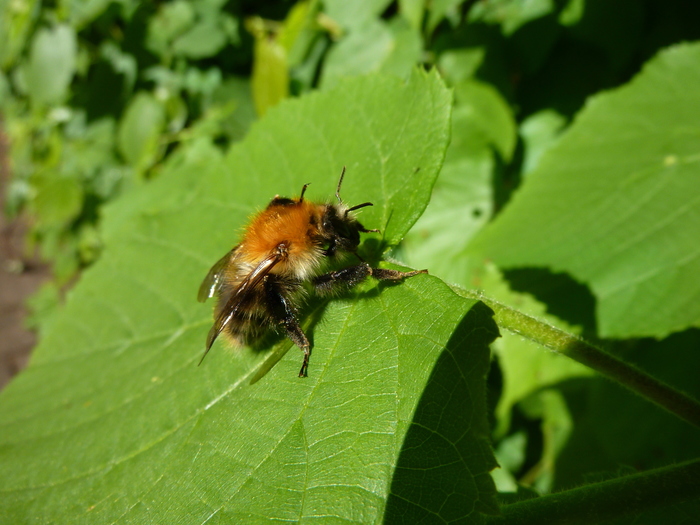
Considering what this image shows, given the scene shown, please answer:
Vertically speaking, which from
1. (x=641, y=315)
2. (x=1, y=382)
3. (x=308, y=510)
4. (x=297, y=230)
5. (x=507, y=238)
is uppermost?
(x=297, y=230)

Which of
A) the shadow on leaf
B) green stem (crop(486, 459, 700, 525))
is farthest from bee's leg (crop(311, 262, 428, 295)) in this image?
green stem (crop(486, 459, 700, 525))

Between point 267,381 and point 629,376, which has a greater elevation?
point 267,381

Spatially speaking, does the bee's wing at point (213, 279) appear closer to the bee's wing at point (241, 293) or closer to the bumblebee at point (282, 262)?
the bumblebee at point (282, 262)

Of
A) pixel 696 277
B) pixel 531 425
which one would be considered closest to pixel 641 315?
pixel 696 277

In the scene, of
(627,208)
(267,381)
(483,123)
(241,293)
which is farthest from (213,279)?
(483,123)

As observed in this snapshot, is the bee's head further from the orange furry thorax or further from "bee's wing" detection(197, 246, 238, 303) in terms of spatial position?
"bee's wing" detection(197, 246, 238, 303)

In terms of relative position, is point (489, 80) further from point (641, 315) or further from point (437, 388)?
point (437, 388)

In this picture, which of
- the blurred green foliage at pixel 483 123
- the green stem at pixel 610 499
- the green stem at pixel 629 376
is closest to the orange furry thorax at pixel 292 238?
the blurred green foliage at pixel 483 123

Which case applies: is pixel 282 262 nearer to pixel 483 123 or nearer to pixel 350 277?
pixel 350 277
